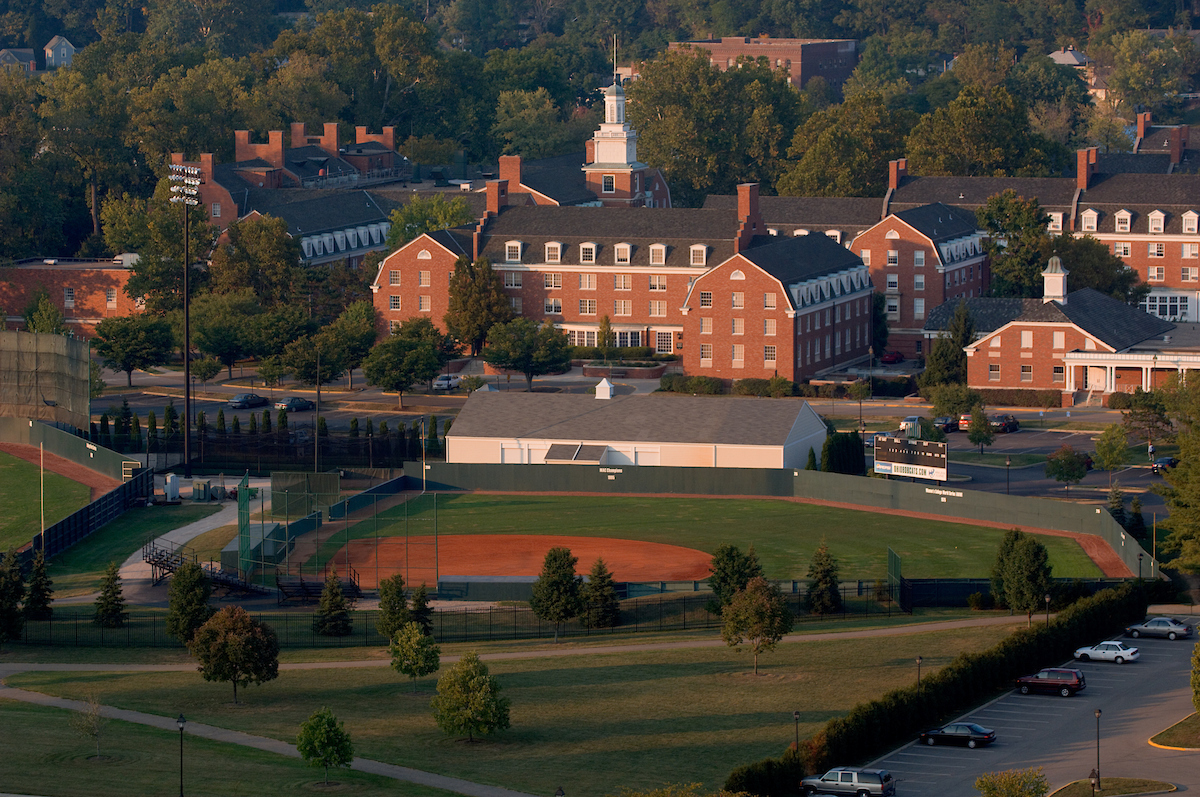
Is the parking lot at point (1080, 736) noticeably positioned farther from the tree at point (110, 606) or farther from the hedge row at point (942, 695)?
the tree at point (110, 606)

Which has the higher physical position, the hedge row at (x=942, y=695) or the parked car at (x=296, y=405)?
the parked car at (x=296, y=405)

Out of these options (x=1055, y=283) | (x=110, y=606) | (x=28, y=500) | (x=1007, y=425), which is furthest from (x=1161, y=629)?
(x=1055, y=283)

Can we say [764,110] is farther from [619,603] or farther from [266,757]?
[266,757]

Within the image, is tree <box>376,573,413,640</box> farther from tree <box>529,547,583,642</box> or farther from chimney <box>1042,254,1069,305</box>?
chimney <box>1042,254,1069,305</box>

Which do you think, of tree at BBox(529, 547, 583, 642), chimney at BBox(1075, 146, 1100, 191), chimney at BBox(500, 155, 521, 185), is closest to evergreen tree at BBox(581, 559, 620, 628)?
tree at BBox(529, 547, 583, 642)

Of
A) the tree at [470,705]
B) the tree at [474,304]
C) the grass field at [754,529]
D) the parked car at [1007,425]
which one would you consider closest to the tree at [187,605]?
the tree at [470,705]

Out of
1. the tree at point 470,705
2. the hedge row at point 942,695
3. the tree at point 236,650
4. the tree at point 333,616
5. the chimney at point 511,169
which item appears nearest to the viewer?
the hedge row at point 942,695

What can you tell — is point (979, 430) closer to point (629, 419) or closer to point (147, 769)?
point (629, 419)

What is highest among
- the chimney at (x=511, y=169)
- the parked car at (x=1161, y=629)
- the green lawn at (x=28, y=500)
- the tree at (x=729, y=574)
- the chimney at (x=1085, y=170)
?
the chimney at (x=511, y=169)
